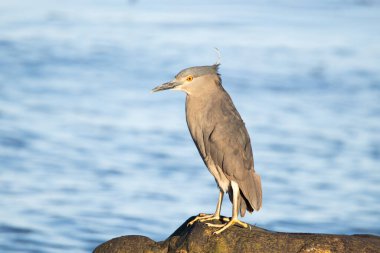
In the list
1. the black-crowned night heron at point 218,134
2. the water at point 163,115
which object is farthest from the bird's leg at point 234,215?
the water at point 163,115

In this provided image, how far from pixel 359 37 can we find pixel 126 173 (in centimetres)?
1096

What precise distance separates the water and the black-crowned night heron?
19.2 feet

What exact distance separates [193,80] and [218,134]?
542mm

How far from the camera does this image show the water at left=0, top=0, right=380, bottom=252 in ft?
49.8

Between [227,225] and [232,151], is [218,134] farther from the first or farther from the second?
[227,225]

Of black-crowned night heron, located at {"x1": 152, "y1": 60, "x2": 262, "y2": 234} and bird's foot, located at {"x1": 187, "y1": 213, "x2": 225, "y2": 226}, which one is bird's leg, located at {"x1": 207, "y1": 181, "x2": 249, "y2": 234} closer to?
black-crowned night heron, located at {"x1": 152, "y1": 60, "x2": 262, "y2": 234}

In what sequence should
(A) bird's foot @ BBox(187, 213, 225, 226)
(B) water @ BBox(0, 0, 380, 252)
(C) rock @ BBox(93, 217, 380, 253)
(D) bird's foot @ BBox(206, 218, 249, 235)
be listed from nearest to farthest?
(C) rock @ BBox(93, 217, 380, 253)
(D) bird's foot @ BBox(206, 218, 249, 235)
(A) bird's foot @ BBox(187, 213, 225, 226)
(B) water @ BBox(0, 0, 380, 252)

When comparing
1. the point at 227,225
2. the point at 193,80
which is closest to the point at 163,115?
the point at 193,80

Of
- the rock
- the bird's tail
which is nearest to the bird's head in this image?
the bird's tail

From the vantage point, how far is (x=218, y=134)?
8.36 m

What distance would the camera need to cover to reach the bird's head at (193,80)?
8.42 metres

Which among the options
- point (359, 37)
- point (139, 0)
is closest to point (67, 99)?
point (359, 37)

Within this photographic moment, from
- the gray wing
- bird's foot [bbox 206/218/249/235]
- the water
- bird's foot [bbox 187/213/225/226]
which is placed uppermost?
the water

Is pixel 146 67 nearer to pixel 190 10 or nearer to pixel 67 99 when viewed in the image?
pixel 67 99
